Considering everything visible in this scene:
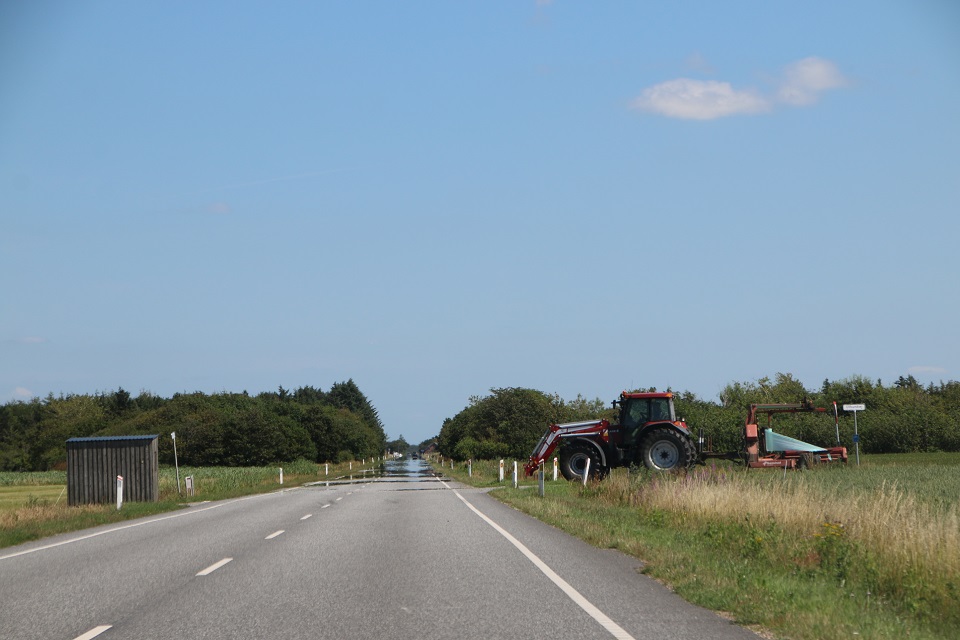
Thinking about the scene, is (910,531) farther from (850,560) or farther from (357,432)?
(357,432)

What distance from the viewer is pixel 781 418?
64062mm

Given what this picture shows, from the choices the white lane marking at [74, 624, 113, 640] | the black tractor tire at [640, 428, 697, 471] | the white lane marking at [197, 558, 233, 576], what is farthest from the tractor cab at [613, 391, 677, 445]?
the white lane marking at [74, 624, 113, 640]

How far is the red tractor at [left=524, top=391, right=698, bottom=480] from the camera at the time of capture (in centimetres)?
3089

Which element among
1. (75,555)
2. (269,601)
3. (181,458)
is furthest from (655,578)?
(181,458)

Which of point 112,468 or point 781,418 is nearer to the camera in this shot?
point 112,468

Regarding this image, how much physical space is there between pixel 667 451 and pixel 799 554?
18377mm

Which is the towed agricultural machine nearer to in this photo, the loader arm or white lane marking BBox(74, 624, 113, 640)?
the loader arm

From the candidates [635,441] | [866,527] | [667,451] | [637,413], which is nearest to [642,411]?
[637,413]

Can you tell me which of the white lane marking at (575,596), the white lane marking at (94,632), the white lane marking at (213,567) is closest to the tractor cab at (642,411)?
the white lane marking at (575,596)

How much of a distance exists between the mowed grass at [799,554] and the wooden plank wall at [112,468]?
17.1m

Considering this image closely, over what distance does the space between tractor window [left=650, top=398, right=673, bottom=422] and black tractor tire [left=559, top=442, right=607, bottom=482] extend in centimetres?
248

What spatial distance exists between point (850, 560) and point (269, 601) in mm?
6840

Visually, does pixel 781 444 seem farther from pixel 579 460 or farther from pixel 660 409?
pixel 579 460

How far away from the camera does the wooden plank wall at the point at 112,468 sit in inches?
1283
